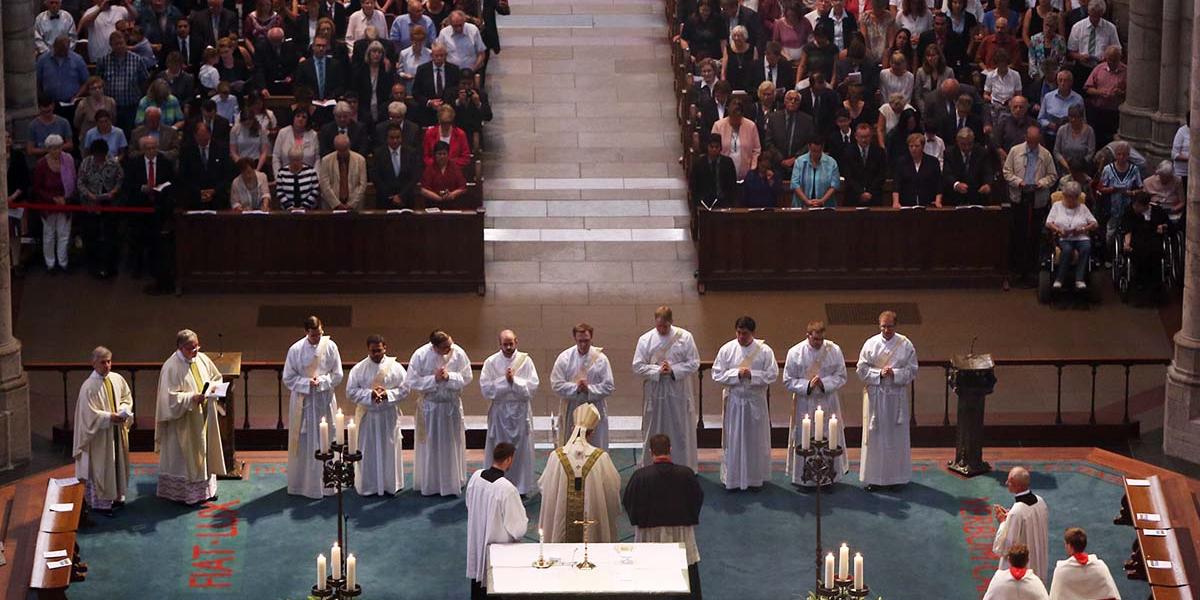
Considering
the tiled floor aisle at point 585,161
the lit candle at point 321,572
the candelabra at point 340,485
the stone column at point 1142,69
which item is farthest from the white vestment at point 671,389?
the stone column at point 1142,69

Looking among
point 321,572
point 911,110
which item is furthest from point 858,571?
point 911,110

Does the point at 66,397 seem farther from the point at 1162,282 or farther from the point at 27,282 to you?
the point at 1162,282

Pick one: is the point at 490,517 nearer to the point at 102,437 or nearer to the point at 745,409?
the point at 745,409

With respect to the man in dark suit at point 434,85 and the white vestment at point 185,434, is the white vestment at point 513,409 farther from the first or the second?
the man in dark suit at point 434,85

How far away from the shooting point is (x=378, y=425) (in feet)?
69.9

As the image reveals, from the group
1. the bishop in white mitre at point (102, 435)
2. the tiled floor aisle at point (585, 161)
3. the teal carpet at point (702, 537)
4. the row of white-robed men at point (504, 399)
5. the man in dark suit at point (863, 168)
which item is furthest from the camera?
the tiled floor aisle at point (585, 161)

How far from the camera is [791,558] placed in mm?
19953

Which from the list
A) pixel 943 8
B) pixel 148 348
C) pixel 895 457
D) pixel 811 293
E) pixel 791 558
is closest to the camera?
pixel 791 558

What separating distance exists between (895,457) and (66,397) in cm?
756

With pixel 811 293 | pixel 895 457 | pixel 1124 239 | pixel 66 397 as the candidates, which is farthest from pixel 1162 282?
pixel 66 397

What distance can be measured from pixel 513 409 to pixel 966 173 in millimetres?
7409

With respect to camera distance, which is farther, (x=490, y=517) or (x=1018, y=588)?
(x=490, y=517)

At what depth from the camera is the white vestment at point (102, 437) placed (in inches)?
810

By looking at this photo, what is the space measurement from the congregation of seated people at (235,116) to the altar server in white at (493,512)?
7669mm
